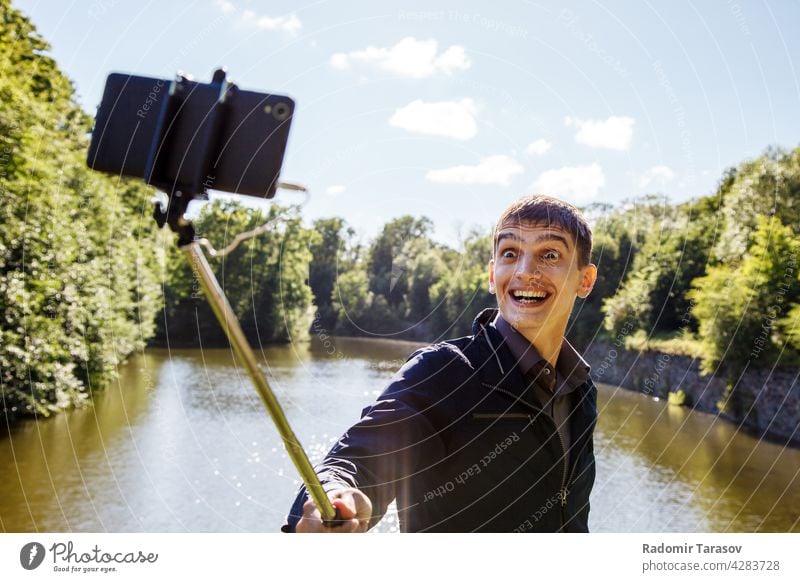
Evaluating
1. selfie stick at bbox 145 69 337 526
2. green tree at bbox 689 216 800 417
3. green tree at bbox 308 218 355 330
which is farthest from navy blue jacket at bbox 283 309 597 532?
green tree at bbox 689 216 800 417

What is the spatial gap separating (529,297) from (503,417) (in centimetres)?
35

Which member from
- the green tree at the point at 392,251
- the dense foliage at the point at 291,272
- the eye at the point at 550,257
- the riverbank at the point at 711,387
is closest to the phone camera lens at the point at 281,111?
the dense foliage at the point at 291,272

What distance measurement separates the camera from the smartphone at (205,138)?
1.12 meters

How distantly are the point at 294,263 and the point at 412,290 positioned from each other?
1.30 meters

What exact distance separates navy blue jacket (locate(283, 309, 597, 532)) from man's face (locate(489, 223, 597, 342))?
0.10m

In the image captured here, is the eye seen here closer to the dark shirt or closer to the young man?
the young man

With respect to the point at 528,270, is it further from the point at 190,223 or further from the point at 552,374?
the point at 190,223

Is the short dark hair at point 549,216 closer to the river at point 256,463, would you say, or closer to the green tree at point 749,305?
the river at point 256,463

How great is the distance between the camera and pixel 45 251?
46.5 ft

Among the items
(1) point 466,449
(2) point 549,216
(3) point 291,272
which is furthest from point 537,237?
(3) point 291,272

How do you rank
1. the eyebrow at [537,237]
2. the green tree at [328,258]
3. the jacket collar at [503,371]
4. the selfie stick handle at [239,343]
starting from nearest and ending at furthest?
the selfie stick handle at [239,343] → the jacket collar at [503,371] → the eyebrow at [537,237] → the green tree at [328,258]

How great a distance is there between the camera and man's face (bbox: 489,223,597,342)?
199 cm
